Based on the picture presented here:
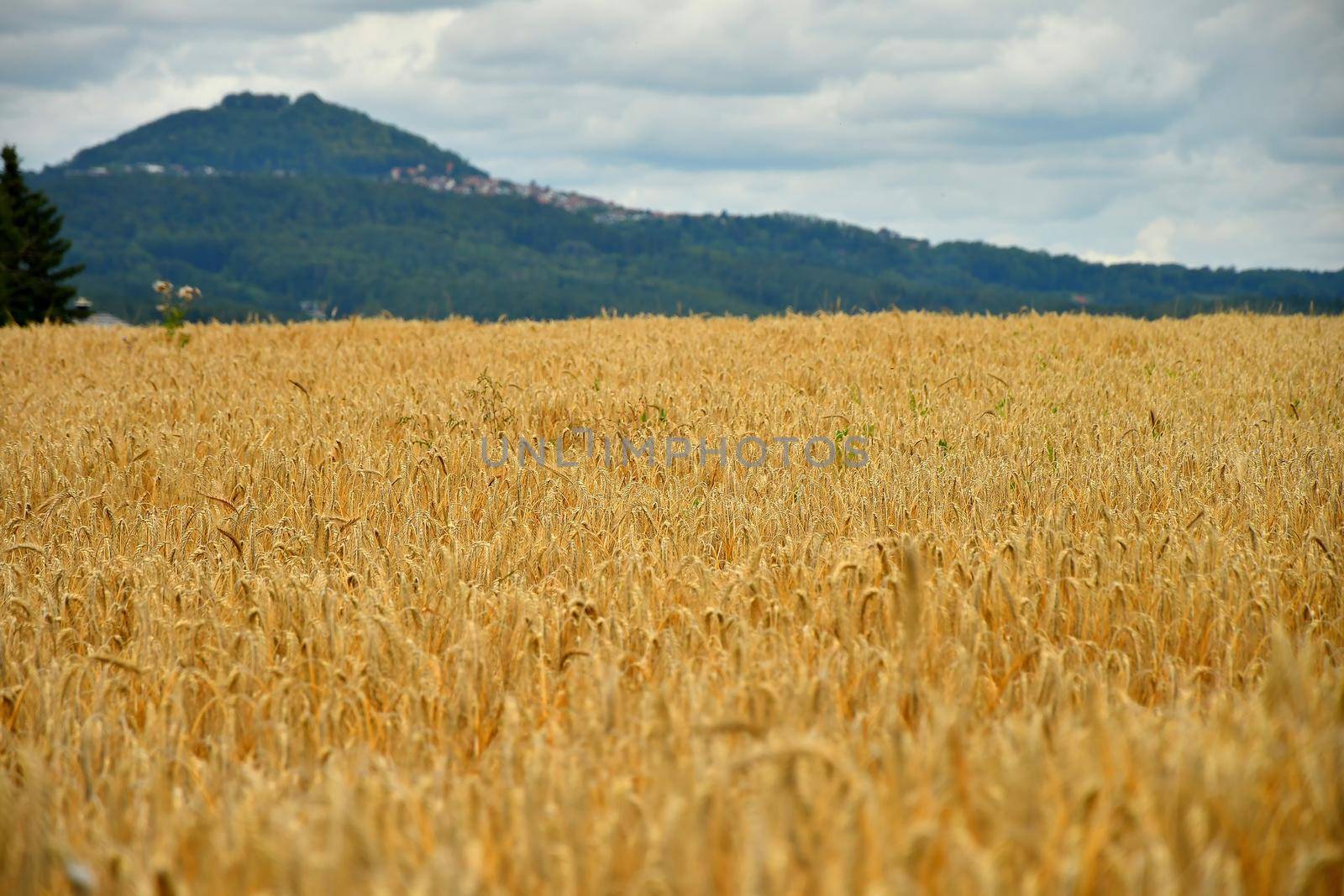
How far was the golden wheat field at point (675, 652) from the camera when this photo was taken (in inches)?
68.5

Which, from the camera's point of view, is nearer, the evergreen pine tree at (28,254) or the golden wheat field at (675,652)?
the golden wheat field at (675,652)

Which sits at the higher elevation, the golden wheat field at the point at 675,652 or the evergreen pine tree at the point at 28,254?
the evergreen pine tree at the point at 28,254

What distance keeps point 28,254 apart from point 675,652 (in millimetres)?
71880

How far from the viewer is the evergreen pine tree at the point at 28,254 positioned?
59469mm

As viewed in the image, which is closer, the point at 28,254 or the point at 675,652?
the point at 675,652

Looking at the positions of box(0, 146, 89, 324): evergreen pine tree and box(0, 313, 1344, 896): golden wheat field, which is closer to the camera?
box(0, 313, 1344, 896): golden wheat field

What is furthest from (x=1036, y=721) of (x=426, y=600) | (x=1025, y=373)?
(x=1025, y=373)

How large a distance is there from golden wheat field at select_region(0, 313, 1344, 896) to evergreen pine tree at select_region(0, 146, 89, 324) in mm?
59178

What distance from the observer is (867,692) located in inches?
106

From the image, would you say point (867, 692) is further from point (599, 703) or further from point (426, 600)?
point (426, 600)

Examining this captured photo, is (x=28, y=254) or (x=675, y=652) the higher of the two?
(x=28, y=254)

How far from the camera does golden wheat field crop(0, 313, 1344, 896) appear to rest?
174cm

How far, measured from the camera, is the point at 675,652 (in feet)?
9.86

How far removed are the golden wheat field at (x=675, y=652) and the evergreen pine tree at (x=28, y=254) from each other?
59.2 m
